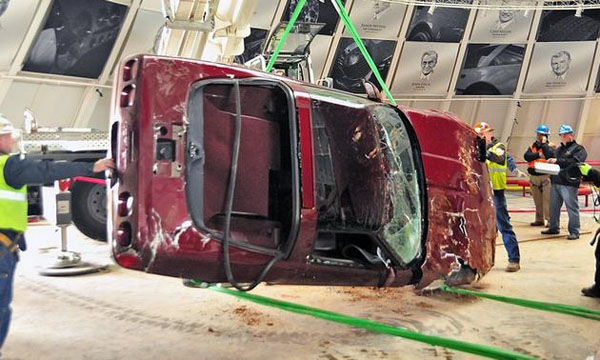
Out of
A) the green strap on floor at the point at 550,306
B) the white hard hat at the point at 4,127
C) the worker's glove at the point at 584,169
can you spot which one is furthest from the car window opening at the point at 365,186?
the white hard hat at the point at 4,127

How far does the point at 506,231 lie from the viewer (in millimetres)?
5289

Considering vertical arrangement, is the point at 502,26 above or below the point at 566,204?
above

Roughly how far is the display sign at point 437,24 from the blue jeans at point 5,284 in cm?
1360

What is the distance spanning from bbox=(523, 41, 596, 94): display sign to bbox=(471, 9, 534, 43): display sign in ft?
2.30

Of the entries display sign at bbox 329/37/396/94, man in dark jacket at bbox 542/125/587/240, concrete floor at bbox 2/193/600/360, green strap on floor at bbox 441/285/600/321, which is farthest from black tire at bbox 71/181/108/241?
display sign at bbox 329/37/396/94

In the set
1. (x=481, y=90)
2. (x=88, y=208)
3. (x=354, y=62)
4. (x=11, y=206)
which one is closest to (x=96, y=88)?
(x=88, y=208)

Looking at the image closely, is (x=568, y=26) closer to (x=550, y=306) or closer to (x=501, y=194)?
(x=501, y=194)

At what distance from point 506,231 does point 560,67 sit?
12.2 m

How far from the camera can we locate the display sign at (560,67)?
593 inches

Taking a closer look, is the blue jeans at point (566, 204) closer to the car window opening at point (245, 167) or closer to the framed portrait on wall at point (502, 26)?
the car window opening at point (245, 167)

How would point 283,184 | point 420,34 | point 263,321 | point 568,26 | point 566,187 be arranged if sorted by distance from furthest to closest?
1. point 568,26
2. point 420,34
3. point 566,187
4. point 263,321
5. point 283,184

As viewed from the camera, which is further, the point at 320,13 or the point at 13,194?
the point at 320,13

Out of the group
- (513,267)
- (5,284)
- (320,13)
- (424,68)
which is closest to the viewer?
(5,284)

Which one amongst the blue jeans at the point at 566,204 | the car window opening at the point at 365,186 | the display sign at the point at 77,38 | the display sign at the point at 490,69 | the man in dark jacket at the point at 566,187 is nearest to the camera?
the car window opening at the point at 365,186
